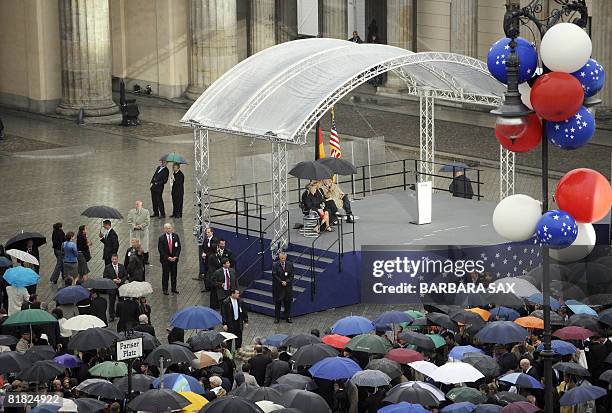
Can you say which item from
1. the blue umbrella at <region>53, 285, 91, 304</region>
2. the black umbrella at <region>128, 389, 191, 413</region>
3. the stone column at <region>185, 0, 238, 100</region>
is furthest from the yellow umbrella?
the stone column at <region>185, 0, 238, 100</region>

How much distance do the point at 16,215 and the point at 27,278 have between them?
10115mm

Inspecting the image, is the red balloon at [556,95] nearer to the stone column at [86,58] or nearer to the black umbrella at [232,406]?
the black umbrella at [232,406]

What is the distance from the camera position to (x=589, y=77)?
17078mm

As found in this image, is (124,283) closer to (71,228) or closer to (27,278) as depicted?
(27,278)

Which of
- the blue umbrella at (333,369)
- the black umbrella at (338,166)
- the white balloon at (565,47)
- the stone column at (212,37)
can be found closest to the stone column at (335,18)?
the stone column at (212,37)

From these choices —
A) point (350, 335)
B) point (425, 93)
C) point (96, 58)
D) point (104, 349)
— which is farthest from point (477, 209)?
point (96, 58)

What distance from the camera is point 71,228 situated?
34281 mm

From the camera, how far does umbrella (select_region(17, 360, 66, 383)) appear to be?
19.8m

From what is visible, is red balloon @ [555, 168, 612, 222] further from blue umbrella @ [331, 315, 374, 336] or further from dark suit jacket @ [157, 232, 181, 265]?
dark suit jacket @ [157, 232, 181, 265]

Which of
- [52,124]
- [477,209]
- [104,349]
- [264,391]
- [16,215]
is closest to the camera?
[264,391]

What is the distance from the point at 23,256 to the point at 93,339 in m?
→ 6.34

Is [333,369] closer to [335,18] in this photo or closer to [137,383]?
[137,383]

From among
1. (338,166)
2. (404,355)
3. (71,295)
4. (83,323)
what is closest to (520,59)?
(404,355)

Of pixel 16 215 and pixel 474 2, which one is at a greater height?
pixel 474 2
